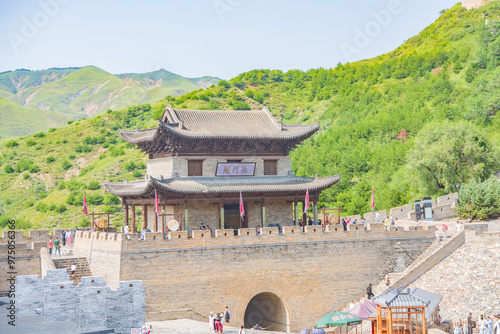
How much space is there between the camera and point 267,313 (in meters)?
29.3

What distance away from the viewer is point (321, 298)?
28.6m

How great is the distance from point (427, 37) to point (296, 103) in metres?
29.1

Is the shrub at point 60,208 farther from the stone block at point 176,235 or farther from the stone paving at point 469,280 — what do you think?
the stone paving at point 469,280

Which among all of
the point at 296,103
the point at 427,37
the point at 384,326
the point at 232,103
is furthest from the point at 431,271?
the point at 427,37

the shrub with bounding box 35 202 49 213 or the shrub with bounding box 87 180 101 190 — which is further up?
the shrub with bounding box 87 180 101 190

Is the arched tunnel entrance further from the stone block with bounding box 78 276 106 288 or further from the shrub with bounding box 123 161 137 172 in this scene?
the shrub with bounding box 123 161 137 172

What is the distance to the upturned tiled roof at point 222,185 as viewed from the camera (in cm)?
2867

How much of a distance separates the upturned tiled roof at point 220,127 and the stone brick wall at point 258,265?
6002 mm

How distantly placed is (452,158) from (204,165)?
19.4 metres

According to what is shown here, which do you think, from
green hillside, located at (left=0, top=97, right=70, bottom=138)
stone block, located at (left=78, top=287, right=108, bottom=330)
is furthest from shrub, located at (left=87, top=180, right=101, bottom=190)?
green hillside, located at (left=0, top=97, right=70, bottom=138)

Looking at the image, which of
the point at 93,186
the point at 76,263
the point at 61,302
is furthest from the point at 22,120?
the point at 61,302

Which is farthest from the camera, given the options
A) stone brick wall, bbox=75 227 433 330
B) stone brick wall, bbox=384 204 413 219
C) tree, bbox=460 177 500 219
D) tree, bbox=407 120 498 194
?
tree, bbox=407 120 498 194

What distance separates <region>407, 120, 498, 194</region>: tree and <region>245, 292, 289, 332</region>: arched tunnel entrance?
59.7ft

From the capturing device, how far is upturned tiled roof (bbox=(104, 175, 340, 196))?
94.1 ft
